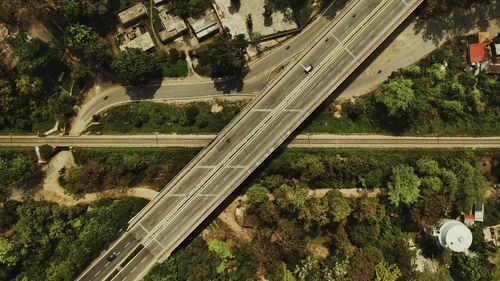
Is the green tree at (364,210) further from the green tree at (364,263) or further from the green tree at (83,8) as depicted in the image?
the green tree at (83,8)

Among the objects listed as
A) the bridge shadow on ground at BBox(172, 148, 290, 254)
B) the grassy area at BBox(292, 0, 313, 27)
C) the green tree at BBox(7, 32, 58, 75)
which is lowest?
the bridge shadow on ground at BBox(172, 148, 290, 254)

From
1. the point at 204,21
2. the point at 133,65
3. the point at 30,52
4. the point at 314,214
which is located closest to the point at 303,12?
the point at 204,21

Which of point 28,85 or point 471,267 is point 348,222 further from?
point 28,85

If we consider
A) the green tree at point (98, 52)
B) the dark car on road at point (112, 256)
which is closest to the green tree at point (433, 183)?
the dark car on road at point (112, 256)

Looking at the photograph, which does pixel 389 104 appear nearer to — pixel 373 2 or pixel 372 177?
pixel 372 177

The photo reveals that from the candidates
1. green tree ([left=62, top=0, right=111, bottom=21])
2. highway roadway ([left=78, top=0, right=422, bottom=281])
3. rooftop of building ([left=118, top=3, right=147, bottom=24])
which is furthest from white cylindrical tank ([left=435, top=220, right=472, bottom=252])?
green tree ([left=62, top=0, right=111, bottom=21])

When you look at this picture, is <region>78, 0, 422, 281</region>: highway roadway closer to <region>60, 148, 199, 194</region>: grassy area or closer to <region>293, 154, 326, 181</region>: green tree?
<region>60, 148, 199, 194</region>: grassy area

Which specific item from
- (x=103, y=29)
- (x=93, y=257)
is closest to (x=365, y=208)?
(x=93, y=257)
